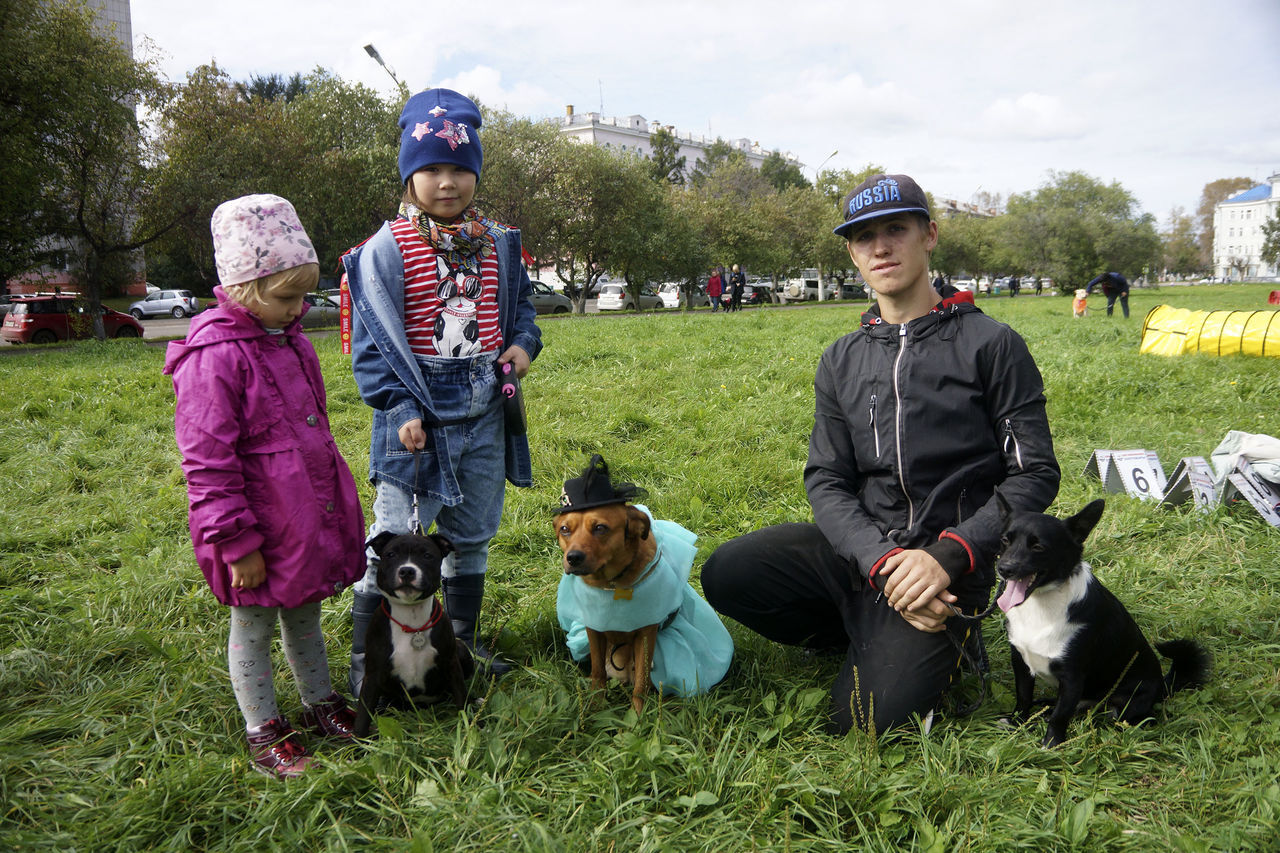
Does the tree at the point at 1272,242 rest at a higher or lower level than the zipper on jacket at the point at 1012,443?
higher

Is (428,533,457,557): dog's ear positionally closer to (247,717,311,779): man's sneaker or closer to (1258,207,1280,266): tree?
(247,717,311,779): man's sneaker

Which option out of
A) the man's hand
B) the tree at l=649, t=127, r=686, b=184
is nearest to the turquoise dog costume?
the man's hand

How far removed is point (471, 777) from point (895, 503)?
1792 millimetres

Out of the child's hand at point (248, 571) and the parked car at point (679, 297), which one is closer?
the child's hand at point (248, 571)

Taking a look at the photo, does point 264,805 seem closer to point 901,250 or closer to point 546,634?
point 546,634

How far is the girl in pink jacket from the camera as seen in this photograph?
7.70 feet

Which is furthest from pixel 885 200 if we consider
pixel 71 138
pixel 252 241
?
pixel 71 138

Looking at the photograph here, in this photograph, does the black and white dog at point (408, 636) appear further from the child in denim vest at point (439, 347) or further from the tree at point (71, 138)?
the tree at point (71, 138)

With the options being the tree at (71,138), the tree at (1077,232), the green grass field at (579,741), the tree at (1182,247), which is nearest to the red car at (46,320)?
the tree at (71,138)

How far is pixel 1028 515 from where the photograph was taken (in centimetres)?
250

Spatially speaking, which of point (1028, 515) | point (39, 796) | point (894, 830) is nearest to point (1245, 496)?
point (1028, 515)

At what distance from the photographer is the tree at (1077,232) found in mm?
56719

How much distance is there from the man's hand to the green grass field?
16.8 inches

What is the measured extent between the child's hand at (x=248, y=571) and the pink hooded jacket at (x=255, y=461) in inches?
1.5
